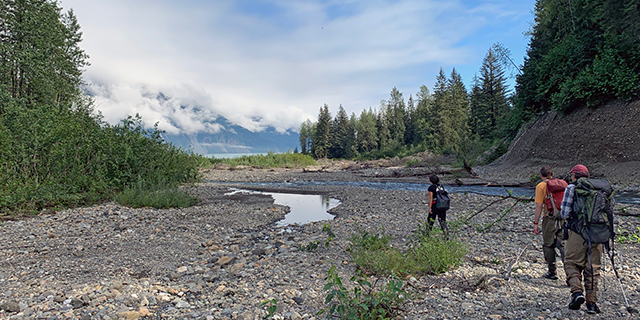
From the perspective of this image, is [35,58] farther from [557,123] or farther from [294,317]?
[557,123]

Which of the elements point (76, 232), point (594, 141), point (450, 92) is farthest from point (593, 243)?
point (450, 92)

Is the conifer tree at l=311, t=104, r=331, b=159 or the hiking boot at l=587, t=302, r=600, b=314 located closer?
the hiking boot at l=587, t=302, r=600, b=314

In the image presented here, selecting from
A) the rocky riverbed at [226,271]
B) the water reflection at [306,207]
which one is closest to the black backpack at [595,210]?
the rocky riverbed at [226,271]

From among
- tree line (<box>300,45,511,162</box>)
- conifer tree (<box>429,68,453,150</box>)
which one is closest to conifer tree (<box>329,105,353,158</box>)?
tree line (<box>300,45,511,162</box>)

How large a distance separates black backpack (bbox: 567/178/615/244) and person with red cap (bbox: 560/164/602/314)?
158mm

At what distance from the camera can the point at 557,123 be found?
2484cm

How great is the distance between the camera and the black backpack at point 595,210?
425cm

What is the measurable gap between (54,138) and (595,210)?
15360 millimetres

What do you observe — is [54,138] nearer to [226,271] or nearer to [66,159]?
[66,159]

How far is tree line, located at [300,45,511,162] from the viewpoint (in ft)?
177

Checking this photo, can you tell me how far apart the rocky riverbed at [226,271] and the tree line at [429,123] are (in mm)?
33011

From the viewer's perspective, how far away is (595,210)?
425 cm

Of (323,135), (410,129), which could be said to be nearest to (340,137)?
(323,135)

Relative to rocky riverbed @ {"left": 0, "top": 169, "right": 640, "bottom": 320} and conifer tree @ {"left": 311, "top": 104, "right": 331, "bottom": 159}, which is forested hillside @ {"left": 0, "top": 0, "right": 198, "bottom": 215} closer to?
rocky riverbed @ {"left": 0, "top": 169, "right": 640, "bottom": 320}
